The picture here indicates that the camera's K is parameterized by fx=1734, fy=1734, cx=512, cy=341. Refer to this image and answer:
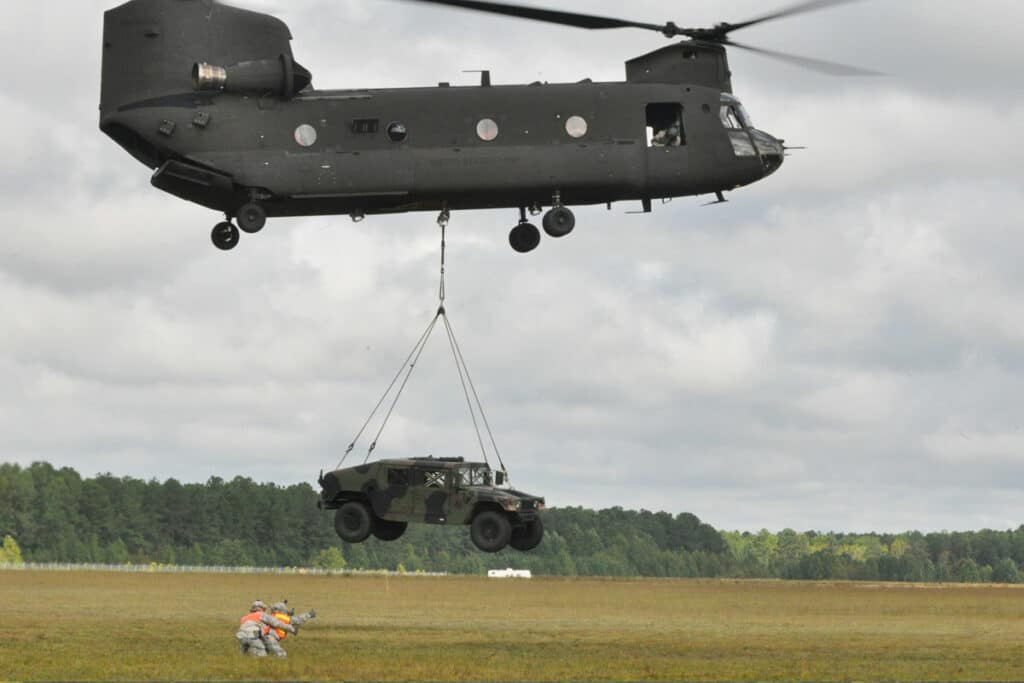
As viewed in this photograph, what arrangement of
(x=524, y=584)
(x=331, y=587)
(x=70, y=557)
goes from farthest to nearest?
1. (x=70, y=557)
2. (x=524, y=584)
3. (x=331, y=587)

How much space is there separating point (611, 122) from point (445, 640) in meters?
36.0

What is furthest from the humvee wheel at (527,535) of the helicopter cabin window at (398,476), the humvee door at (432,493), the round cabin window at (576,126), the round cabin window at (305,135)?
the round cabin window at (305,135)

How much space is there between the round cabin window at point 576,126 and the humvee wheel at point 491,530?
296 inches

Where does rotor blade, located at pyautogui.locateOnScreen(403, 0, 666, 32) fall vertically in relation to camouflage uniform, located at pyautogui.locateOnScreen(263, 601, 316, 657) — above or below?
above

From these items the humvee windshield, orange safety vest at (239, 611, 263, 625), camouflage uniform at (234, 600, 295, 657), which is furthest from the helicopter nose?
orange safety vest at (239, 611, 263, 625)

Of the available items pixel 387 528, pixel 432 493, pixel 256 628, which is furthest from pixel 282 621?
pixel 432 493

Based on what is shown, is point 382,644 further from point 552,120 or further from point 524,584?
point 524,584

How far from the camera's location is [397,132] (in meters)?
33.0

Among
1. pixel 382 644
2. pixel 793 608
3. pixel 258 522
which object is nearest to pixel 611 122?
pixel 382 644

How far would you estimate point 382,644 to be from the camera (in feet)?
205

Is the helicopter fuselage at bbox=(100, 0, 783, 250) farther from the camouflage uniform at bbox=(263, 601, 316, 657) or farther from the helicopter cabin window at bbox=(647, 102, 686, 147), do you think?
the camouflage uniform at bbox=(263, 601, 316, 657)

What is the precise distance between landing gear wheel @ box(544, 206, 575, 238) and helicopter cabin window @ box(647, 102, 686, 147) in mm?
2219

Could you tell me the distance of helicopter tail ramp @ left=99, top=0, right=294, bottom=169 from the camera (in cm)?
3312

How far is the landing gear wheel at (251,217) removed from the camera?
32438 mm
